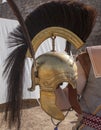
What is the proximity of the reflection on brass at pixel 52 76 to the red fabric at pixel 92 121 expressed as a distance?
24 centimetres

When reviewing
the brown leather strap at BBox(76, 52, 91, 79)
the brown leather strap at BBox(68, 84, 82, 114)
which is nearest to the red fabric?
the brown leather strap at BBox(68, 84, 82, 114)

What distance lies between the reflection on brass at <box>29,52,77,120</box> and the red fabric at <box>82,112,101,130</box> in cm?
24

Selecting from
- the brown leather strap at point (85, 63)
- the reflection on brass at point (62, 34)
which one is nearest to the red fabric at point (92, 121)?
the brown leather strap at point (85, 63)

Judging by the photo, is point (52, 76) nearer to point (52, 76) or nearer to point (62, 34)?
point (52, 76)

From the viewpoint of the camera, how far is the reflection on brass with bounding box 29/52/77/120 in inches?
48.3

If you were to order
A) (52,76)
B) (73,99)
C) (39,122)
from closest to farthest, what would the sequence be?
(52,76)
(73,99)
(39,122)

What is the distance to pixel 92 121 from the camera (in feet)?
4.71

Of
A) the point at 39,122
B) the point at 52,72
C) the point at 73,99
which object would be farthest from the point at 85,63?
the point at 39,122

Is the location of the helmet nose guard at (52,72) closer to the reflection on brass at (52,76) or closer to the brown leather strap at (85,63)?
the reflection on brass at (52,76)

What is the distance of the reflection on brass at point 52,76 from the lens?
1.23 meters

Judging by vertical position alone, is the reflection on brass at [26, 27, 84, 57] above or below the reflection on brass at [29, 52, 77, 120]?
above

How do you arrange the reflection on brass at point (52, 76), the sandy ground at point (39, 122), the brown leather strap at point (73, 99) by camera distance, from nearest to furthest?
the reflection on brass at point (52, 76) < the brown leather strap at point (73, 99) < the sandy ground at point (39, 122)

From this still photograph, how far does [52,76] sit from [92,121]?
0.31 m

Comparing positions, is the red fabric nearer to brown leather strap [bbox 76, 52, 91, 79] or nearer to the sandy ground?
brown leather strap [bbox 76, 52, 91, 79]
